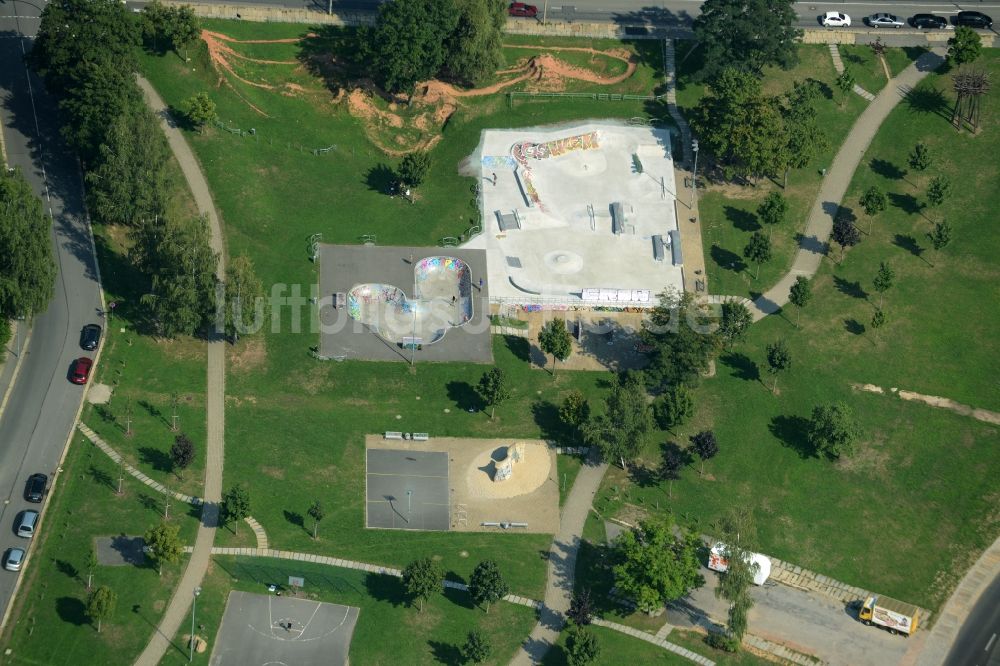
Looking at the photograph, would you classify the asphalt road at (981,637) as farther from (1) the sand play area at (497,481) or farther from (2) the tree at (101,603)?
(2) the tree at (101,603)

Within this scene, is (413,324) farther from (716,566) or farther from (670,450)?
(716,566)

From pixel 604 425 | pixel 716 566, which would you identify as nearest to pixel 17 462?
pixel 604 425

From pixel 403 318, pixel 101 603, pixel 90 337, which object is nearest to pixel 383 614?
pixel 101 603

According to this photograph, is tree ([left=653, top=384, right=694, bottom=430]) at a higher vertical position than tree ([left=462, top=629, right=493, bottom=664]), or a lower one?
higher

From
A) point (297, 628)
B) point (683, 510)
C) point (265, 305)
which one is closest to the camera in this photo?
point (297, 628)

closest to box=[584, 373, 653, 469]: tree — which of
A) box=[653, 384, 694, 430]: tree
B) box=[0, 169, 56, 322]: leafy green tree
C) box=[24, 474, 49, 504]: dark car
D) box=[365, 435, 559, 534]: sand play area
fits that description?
box=[653, 384, 694, 430]: tree

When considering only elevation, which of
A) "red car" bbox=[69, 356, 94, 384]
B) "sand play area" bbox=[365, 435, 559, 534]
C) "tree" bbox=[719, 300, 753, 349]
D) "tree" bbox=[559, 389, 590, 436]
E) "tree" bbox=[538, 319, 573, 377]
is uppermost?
"tree" bbox=[719, 300, 753, 349]

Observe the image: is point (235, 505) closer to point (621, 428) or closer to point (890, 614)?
point (621, 428)

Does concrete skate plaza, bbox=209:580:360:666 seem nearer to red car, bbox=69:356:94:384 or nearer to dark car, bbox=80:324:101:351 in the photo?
red car, bbox=69:356:94:384
